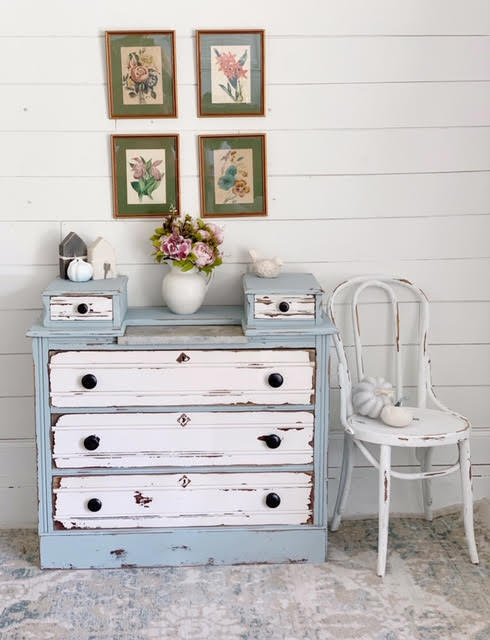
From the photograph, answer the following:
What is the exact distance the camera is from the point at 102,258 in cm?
331

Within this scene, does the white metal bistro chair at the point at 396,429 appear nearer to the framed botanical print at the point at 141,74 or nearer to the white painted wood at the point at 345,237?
the white painted wood at the point at 345,237

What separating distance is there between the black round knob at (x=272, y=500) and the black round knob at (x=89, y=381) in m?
0.71

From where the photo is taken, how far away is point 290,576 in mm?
3186

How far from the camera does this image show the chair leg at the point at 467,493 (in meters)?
3.26

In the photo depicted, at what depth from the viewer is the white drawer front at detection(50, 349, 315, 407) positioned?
3.14 metres

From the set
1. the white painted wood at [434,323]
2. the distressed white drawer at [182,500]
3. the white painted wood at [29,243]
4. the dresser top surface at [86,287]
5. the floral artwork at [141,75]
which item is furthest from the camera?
the white painted wood at [434,323]

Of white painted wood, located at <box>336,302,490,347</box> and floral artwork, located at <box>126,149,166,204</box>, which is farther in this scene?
white painted wood, located at <box>336,302,490,347</box>

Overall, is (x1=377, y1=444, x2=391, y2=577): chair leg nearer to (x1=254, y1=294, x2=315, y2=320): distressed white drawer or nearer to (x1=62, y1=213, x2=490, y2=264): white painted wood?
(x1=254, y1=294, x2=315, y2=320): distressed white drawer

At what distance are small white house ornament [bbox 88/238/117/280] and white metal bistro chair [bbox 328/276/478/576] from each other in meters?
0.82

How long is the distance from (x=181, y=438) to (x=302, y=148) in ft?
3.72

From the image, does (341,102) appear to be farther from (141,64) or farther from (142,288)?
(142,288)

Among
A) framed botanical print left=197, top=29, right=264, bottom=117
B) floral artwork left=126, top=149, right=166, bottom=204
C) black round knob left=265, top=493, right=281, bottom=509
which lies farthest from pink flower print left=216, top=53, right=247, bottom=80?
black round knob left=265, top=493, right=281, bottom=509

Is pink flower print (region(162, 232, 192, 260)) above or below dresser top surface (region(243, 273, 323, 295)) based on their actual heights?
above

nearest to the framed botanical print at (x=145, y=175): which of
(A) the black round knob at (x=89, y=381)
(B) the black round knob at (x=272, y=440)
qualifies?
→ (A) the black round knob at (x=89, y=381)
